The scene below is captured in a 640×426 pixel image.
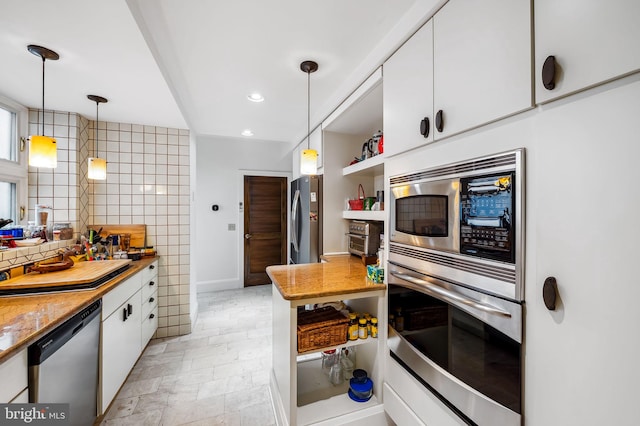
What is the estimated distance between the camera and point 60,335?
1.24 meters

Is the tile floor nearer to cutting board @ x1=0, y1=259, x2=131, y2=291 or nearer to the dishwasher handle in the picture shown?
the dishwasher handle

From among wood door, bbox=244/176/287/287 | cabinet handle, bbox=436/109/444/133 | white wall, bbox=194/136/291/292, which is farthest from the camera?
wood door, bbox=244/176/287/287

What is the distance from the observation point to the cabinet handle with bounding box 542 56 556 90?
748 mm

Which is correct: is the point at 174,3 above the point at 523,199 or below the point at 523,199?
above

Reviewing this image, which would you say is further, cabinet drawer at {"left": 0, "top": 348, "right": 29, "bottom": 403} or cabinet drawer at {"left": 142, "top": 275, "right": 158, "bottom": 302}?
cabinet drawer at {"left": 142, "top": 275, "right": 158, "bottom": 302}

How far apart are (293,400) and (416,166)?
1.44 metres

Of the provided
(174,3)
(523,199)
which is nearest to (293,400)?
(523,199)

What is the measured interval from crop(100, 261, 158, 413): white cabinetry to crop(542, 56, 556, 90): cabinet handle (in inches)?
96.0

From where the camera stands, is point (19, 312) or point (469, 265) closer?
point (469, 265)

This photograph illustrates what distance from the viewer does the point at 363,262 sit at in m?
2.19

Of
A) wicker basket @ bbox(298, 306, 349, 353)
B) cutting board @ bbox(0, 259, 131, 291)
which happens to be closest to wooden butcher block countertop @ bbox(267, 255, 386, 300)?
wicker basket @ bbox(298, 306, 349, 353)

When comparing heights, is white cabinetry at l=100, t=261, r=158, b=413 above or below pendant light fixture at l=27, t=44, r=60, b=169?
below

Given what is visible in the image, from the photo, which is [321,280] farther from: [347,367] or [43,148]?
[43,148]

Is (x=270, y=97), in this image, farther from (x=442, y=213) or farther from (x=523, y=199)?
(x=523, y=199)
